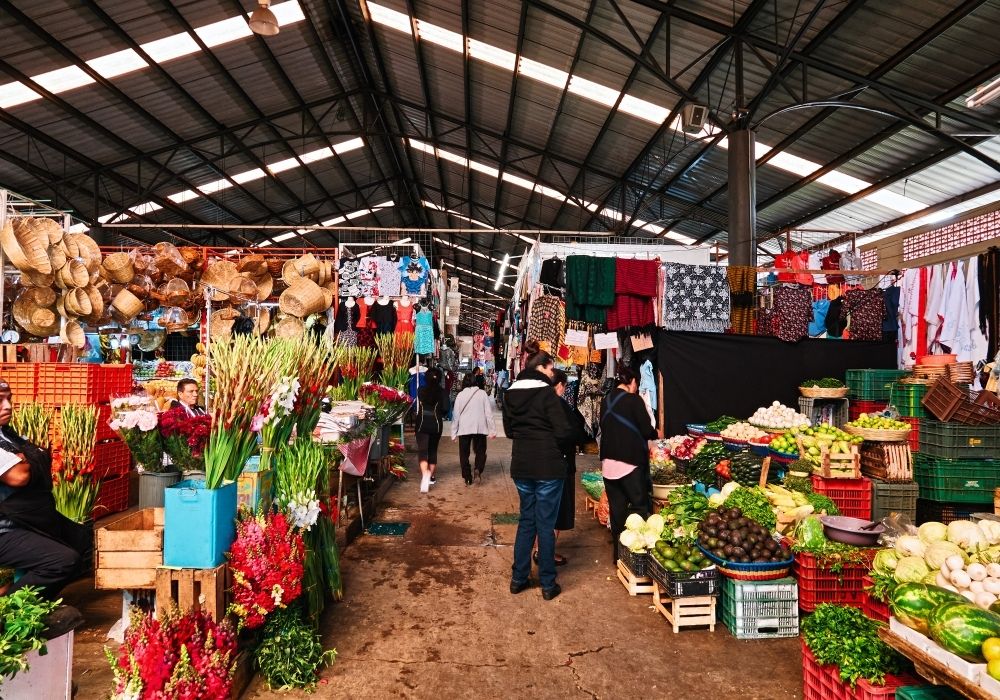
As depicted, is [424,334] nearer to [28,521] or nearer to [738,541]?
[738,541]

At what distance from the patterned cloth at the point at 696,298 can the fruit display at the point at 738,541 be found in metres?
3.08

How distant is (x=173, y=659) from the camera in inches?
97.2

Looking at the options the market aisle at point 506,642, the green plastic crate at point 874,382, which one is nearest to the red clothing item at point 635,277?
the green plastic crate at point 874,382

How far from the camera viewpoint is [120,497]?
17.0ft

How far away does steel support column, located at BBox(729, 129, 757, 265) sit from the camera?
807 centimetres

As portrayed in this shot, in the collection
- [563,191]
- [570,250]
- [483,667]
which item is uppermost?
[563,191]

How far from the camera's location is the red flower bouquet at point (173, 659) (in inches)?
94.3

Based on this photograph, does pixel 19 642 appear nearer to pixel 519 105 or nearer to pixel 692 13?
pixel 692 13

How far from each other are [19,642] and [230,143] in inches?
535

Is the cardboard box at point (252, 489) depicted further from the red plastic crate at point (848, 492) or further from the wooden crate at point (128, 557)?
the red plastic crate at point (848, 492)

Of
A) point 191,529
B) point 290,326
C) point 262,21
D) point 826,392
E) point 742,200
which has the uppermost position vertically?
point 262,21

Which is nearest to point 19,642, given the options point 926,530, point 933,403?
point 926,530

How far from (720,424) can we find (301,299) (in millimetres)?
5669

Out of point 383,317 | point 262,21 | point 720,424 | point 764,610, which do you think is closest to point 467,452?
point 383,317
